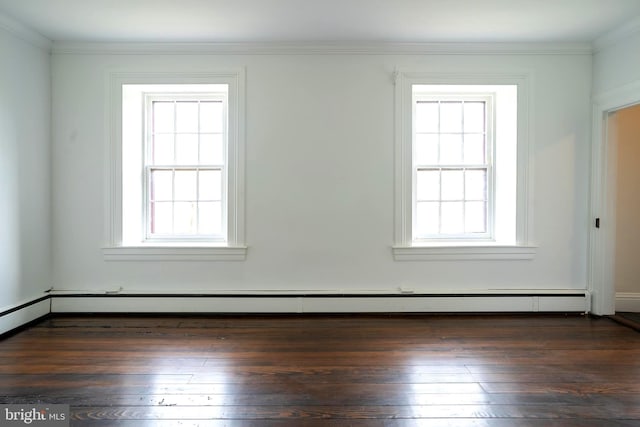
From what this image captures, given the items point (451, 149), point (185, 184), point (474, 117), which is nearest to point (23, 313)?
point (185, 184)

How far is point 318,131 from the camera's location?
3766mm

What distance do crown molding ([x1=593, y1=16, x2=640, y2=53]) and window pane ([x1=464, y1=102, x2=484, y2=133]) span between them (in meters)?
1.10

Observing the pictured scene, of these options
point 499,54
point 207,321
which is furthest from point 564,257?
point 207,321

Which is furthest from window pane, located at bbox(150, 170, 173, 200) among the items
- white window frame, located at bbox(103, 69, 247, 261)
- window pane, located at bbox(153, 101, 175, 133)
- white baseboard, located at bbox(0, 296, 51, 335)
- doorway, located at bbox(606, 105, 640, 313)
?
doorway, located at bbox(606, 105, 640, 313)

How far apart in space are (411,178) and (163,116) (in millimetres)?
2609

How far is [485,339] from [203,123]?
3311mm

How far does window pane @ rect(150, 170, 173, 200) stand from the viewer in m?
3.99

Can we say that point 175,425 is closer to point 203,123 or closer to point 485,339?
point 485,339

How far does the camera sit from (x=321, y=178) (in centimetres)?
378

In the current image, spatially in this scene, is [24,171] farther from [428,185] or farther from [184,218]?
[428,185]

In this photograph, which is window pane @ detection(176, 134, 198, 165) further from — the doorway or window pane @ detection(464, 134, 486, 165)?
the doorway

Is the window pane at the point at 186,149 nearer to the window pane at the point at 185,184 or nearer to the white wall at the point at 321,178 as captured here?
the window pane at the point at 185,184

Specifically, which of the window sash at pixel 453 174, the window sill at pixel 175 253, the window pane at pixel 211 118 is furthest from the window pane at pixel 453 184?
the window pane at pixel 211 118

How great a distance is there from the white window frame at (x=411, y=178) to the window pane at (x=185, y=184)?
2050 millimetres
